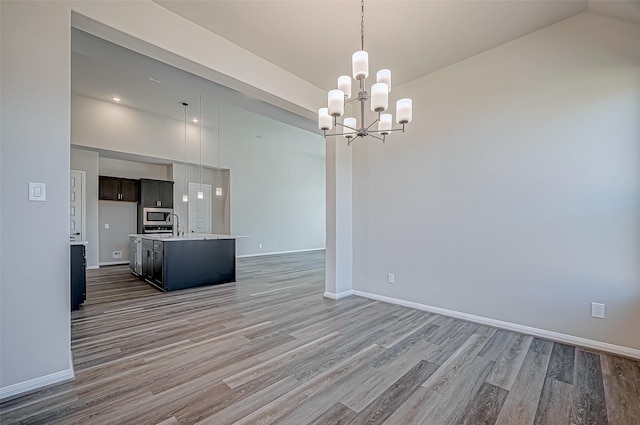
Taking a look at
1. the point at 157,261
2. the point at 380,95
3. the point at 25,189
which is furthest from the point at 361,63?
the point at 157,261

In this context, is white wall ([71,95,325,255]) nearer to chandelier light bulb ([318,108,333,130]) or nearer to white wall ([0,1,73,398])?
chandelier light bulb ([318,108,333,130])

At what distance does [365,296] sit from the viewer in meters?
4.30

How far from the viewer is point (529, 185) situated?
293 centimetres

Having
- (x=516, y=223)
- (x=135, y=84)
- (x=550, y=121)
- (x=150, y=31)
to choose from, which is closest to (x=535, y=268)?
(x=516, y=223)

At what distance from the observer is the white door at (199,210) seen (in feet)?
27.7

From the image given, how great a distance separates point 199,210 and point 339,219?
5.83 metres

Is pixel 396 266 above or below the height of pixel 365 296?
above

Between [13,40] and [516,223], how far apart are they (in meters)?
4.36

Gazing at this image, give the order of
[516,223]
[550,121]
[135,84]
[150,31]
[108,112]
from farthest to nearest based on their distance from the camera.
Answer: [108,112] < [135,84] < [516,223] < [550,121] < [150,31]

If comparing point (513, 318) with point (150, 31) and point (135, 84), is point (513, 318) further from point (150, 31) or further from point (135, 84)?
point (135, 84)

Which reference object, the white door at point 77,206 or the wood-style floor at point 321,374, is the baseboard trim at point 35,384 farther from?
the white door at point 77,206

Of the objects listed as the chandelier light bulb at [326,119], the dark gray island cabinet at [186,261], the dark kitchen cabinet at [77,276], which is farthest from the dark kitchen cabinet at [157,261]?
the chandelier light bulb at [326,119]

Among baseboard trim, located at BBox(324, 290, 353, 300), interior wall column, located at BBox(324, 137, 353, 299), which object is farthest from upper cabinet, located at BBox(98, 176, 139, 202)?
baseboard trim, located at BBox(324, 290, 353, 300)

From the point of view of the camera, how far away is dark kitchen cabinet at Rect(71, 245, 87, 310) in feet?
11.8
